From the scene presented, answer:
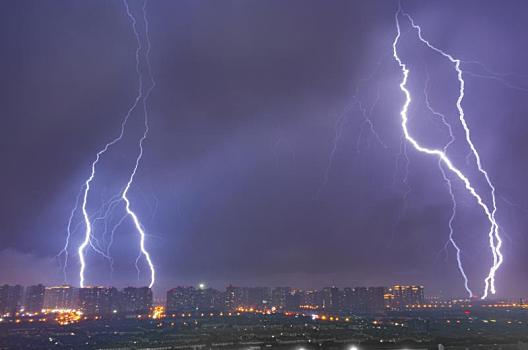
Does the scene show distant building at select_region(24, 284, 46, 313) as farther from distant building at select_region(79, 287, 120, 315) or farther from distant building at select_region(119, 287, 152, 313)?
distant building at select_region(119, 287, 152, 313)

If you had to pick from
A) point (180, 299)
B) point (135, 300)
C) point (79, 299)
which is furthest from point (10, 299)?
point (180, 299)

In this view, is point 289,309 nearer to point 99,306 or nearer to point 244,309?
point 244,309

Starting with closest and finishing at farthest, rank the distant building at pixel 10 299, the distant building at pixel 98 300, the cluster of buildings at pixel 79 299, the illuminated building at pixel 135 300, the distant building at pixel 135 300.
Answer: the distant building at pixel 10 299
the cluster of buildings at pixel 79 299
the distant building at pixel 98 300
the distant building at pixel 135 300
the illuminated building at pixel 135 300

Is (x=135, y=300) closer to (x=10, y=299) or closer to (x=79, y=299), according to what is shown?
(x=79, y=299)

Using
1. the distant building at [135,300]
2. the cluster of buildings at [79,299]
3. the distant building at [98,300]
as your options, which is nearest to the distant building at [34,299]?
the cluster of buildings at [79,299]

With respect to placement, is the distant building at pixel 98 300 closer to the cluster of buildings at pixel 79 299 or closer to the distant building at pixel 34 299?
the cluster of buildings at pixel 79 299

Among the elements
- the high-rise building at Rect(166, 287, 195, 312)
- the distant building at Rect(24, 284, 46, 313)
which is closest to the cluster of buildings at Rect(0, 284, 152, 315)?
the distant building at Rect(24, 284, 46, 313)
